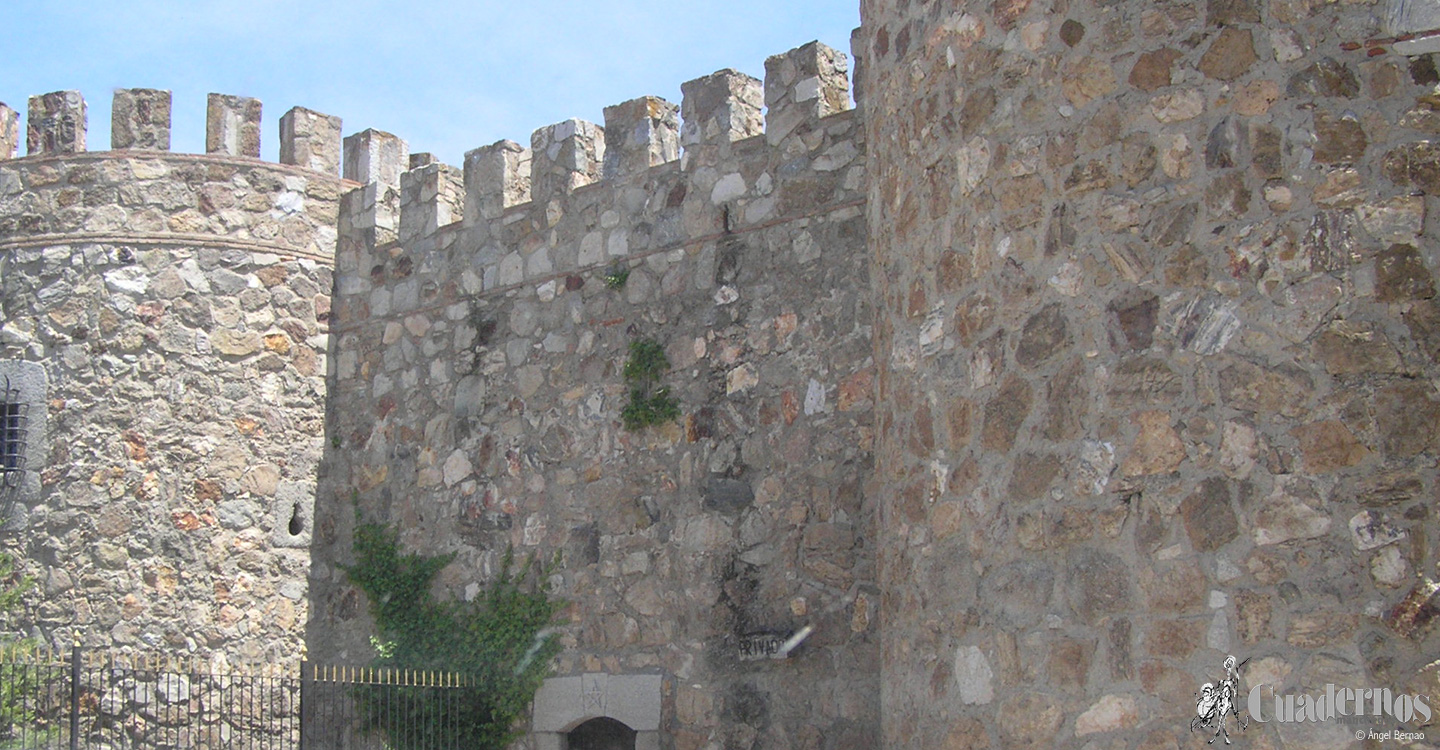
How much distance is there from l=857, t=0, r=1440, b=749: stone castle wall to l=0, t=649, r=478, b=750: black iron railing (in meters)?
3.63

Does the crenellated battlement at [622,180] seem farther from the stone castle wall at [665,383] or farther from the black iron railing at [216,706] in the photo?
the black iron railing at [216,706]

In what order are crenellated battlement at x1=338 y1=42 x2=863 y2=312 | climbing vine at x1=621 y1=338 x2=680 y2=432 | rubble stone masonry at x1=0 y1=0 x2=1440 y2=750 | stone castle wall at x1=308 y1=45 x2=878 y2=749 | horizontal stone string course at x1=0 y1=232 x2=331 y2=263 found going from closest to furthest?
rubble stone masonry at x1=0 y1=0 x2=1440 y2=750 → stone castle wall at x1=308 y1=45 x2=878 y2=749 → crenellated battlement at x1=338 y1=42 x2=863 y2=312 → climbing vine at x1=621 y1=338 x2=680 y2=432 → horizontal stone string course at x1=0 y1=232 x2=331 y2=263

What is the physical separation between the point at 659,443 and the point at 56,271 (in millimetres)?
3960

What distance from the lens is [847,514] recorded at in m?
7.88

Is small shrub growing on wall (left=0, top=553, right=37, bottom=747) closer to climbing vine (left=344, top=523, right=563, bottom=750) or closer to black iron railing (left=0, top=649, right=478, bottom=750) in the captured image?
black iron railing (left=0, top=649, right=478, bottom=750)

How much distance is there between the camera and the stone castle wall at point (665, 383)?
803 cm

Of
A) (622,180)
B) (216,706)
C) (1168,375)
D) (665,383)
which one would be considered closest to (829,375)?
(665,383)

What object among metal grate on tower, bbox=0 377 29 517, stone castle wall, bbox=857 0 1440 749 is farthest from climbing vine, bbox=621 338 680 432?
metal grate on tower, bbox=0 377 29 517

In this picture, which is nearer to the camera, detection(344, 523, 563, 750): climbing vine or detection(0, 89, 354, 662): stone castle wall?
detection(344, 523, 563, 750): climbing vine

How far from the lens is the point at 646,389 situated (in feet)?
29.2

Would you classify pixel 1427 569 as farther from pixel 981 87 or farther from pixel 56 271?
pixel 56 271

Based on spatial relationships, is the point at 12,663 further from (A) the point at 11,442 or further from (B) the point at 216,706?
(A) the point at 11,442

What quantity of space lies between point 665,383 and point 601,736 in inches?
75.9

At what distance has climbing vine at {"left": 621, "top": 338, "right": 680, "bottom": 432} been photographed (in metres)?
8.77
